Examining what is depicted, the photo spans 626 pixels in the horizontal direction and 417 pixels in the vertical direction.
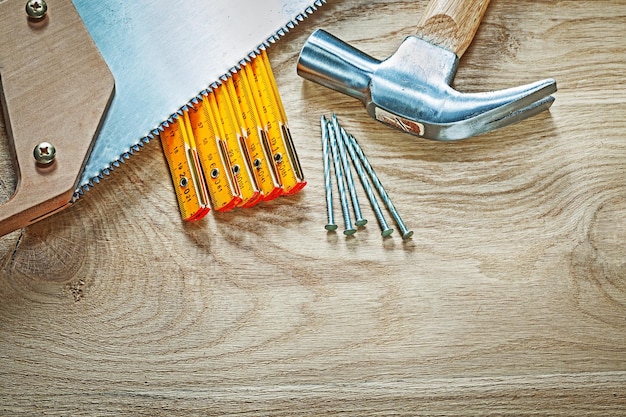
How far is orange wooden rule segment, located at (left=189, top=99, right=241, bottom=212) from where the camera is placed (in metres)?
1.58

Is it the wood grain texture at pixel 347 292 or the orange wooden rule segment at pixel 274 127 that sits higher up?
the orange wooden rule segment at pixel 274 127

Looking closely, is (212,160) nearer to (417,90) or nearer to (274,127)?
(274,127)

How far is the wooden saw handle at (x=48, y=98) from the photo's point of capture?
1496mm

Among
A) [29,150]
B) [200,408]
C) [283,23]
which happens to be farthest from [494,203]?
[29,150]

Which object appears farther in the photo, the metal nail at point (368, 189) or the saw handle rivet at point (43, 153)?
the metal nail at point (368, 189)

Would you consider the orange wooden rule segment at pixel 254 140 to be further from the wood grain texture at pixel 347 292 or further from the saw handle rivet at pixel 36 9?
the saw handle rivet at pixel 36 9

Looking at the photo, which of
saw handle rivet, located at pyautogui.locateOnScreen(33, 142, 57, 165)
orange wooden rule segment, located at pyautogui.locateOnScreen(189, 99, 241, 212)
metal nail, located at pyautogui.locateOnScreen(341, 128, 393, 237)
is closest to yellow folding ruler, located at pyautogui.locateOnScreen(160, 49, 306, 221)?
orange wooden rule segment, located at pyautogui.locateOnScreen(189, 99, 241, 212)

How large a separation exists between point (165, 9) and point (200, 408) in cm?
76

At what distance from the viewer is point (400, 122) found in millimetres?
1629

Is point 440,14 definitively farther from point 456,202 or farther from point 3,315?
point 3,315

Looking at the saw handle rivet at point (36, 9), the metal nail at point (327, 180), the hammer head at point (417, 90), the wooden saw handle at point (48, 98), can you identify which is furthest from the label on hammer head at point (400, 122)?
the saw handle rivet at point (36, 9)

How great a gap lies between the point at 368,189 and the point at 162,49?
0.48 m

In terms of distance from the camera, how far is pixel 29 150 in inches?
59.6

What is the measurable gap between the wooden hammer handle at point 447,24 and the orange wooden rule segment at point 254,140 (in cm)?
35
